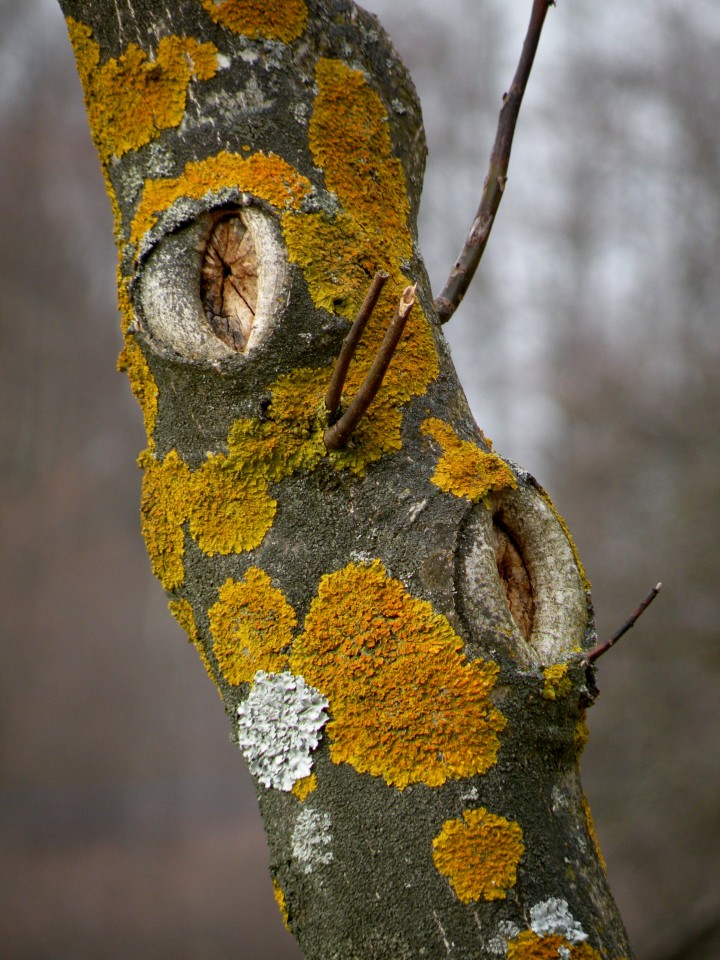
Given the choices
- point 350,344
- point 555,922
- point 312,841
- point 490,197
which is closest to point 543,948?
point 555,922

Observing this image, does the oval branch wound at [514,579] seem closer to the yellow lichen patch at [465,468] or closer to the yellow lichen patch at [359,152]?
the yellow lichen patch at [465,468]

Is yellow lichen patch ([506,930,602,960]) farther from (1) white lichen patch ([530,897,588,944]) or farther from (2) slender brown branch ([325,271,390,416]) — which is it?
(2) slender brown branch ([325,271,390,416])

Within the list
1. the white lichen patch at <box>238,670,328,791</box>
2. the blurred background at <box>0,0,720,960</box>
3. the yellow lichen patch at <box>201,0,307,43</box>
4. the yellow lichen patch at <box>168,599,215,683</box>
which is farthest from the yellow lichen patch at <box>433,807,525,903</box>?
the blurred background at <box>0,0,720,960</box>

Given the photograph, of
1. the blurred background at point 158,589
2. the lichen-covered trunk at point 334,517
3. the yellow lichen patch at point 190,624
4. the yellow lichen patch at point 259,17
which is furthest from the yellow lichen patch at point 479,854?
the blurred background at point 158,589

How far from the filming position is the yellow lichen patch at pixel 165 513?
64 cm

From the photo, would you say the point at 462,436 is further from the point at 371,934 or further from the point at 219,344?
the point at 371,934

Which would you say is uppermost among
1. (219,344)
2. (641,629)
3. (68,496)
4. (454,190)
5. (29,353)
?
(454,190)

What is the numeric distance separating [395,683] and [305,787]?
98mm

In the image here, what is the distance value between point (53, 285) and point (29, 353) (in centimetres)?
50

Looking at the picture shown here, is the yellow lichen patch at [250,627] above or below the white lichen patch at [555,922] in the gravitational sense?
above

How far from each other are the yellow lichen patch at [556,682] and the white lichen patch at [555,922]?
13 cm

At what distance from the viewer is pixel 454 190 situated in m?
7.00

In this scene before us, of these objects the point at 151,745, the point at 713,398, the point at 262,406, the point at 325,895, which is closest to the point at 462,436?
the point at 262,406

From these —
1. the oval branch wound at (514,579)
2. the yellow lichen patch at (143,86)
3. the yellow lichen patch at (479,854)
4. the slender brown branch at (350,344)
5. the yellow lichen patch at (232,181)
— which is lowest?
the yellow lichen patch at (479,854)
